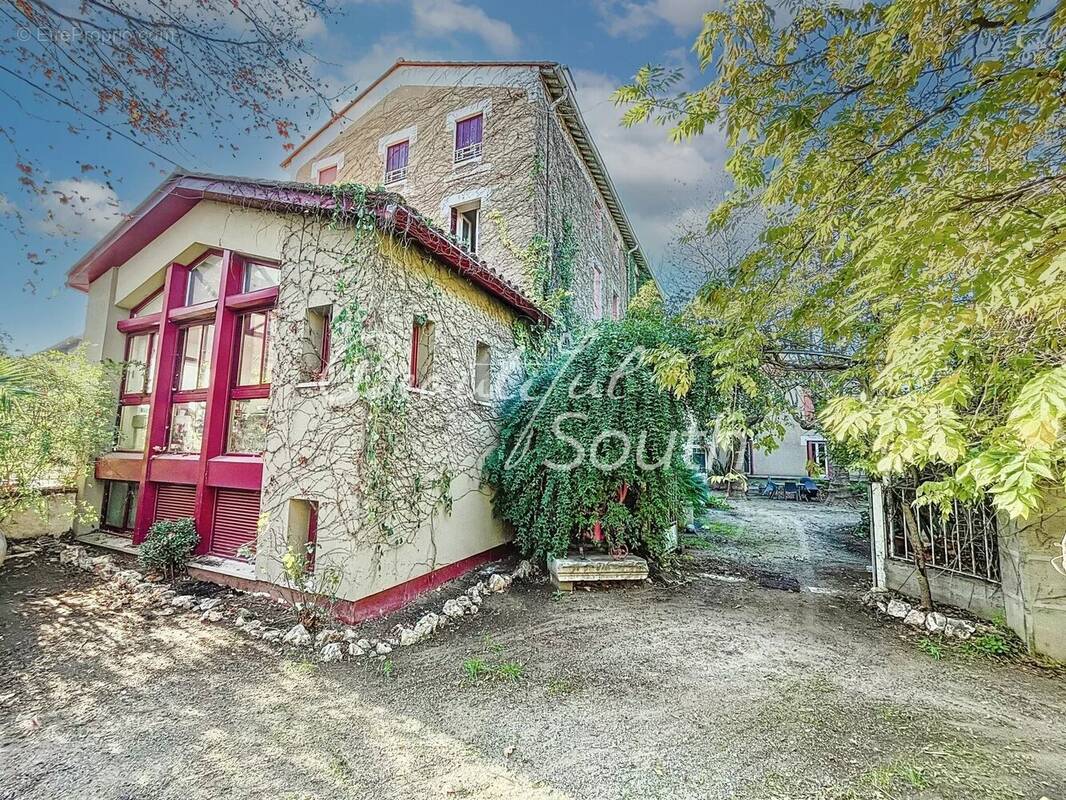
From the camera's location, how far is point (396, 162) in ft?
39.6

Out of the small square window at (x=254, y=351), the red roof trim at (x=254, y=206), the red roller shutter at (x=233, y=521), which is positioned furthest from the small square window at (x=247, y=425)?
the red roof trim at (x=254, y=206)

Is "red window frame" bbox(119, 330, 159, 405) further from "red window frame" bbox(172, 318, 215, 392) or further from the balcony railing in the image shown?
the balcony railing

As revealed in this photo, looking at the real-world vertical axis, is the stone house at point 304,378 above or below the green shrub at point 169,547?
above

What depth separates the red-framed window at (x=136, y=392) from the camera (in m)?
7.38

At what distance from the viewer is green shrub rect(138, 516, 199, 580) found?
5.66 m

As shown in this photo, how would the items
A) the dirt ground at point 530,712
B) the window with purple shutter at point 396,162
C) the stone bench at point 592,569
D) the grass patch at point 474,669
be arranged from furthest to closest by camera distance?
1. the window with purple shutter at point 396,162
2. the stone bench at point 592,569
3. the grass patch at point 474,669
4. the dirt ground at point 530,712

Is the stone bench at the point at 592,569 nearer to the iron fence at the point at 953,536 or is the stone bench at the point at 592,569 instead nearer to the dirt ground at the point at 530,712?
the dirt ground at the point at 530,712

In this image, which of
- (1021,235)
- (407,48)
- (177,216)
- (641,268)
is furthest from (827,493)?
(177,216)

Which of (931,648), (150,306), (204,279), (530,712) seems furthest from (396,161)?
(931,648)

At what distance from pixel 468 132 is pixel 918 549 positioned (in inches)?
481

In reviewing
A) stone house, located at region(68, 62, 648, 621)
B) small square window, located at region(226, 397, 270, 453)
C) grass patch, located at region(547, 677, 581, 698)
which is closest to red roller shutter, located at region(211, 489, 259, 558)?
stone house, located at region(68, 62, 648, 621)

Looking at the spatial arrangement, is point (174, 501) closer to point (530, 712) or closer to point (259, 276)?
point (259, 276)

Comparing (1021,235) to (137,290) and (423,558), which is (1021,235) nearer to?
(423,558)

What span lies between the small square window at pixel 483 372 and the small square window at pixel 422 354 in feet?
4.24
